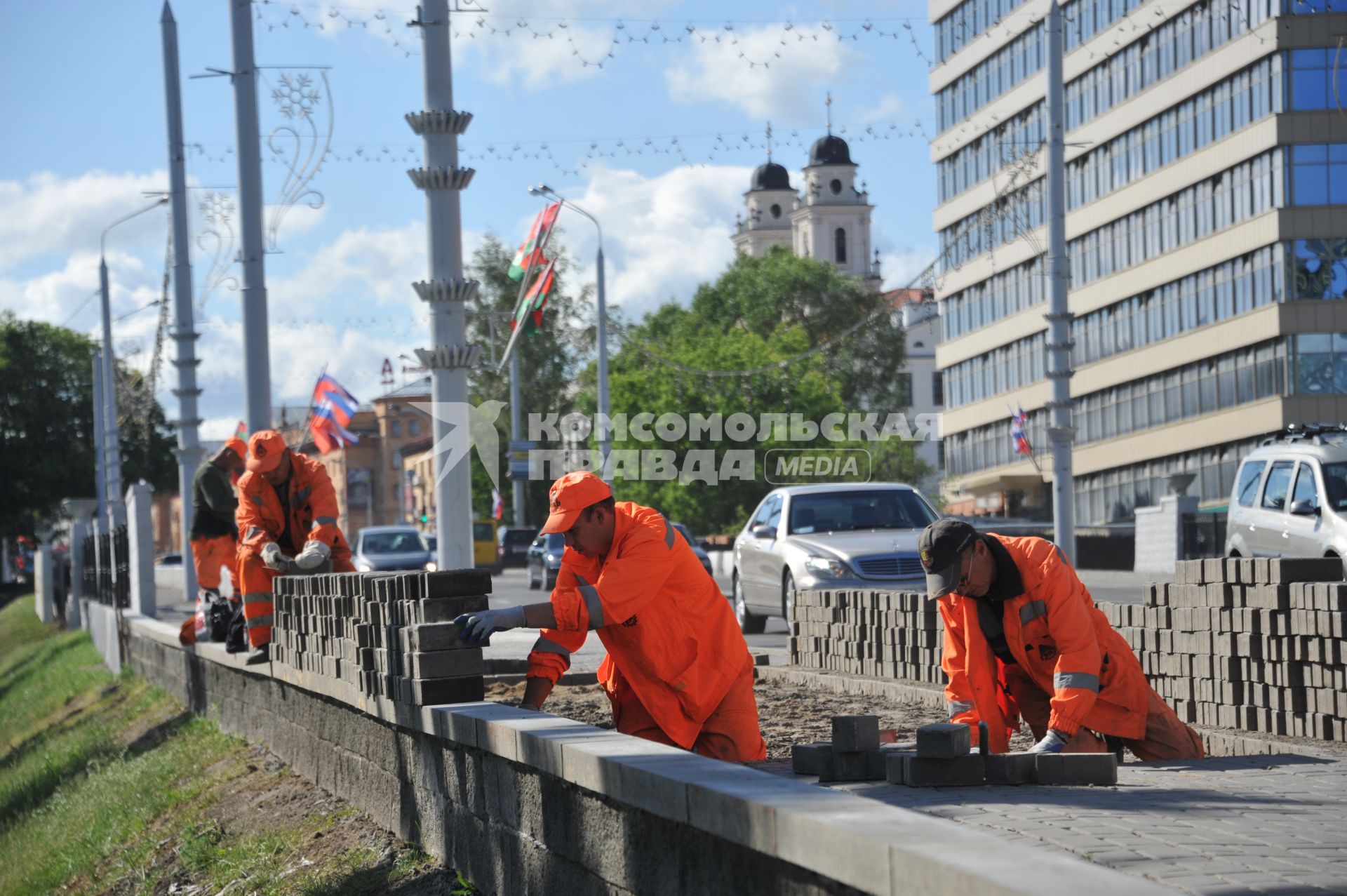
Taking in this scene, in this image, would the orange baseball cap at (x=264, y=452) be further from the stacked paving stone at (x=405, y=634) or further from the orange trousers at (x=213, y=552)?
the orange trousers at (x=213, y=552)

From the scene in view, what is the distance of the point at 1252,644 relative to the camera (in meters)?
8.26

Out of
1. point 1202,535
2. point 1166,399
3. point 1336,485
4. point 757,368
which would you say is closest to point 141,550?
point 1336,485

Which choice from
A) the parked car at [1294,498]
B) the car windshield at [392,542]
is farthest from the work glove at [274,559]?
the car windshield at [392,542]

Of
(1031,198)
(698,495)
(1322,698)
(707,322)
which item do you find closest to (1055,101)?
(1322,698)

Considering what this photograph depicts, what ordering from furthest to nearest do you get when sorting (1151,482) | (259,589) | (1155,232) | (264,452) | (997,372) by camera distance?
(997,372), (1151,482), (1155,232), (259,589), (264,452)

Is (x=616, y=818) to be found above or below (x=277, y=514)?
below

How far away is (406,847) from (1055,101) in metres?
18.9

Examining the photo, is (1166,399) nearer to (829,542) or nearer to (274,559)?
(829,542)

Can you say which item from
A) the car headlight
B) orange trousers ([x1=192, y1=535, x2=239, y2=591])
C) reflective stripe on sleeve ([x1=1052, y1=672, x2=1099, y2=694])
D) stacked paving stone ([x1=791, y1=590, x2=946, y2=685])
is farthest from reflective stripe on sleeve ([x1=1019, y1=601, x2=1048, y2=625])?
the car headlight

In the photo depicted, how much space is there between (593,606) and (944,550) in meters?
1.31

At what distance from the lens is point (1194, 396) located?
52.2 meters

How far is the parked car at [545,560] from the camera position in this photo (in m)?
32.9

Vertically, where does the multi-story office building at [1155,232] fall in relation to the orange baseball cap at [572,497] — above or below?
above

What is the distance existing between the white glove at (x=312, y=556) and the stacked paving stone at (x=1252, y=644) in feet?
16.6
